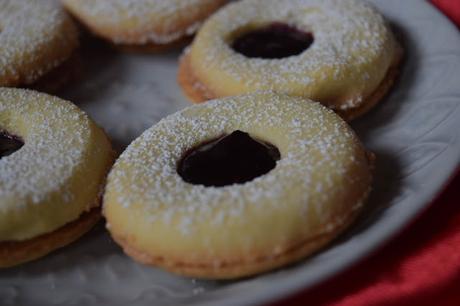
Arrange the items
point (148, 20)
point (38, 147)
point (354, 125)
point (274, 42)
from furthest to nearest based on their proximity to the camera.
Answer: point (148, 20)
point (274, 42)
point (354, 125)
point (38, 147)

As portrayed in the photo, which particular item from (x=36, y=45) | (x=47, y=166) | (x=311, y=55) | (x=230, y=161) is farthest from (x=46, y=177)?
(x=311, y=55)

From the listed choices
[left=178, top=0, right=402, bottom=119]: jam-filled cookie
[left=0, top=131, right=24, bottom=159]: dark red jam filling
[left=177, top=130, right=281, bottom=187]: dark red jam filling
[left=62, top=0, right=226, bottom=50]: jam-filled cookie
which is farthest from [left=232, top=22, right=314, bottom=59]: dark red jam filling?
[left=0, top=131, right=24, bottom=159]: dark red jam filling

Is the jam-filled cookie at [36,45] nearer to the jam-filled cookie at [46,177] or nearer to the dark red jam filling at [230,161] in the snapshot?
the jam-filled cookie at [46,177]

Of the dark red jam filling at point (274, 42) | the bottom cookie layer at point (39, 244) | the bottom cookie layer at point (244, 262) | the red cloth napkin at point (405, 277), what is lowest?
the red cloth napkin at point (405, 277)

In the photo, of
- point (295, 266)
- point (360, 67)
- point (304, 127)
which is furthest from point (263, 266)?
point (360, 67)

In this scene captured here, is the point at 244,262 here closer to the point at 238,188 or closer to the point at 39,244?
the point at 238,188

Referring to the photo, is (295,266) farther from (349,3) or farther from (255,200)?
(349,3)

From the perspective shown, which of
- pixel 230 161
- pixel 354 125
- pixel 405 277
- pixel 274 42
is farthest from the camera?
pixel 274 42

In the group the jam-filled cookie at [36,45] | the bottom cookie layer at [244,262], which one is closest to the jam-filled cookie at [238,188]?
the bottom cookie layer at [244,262]
